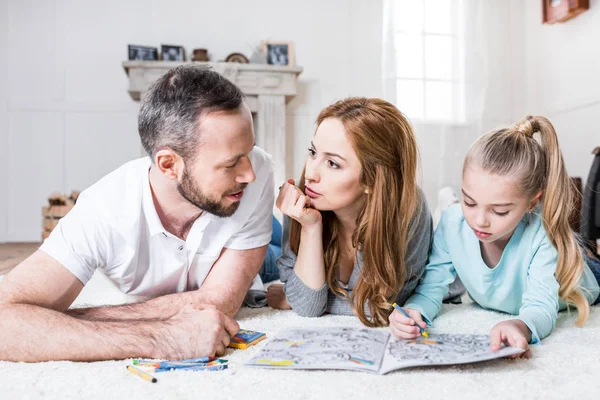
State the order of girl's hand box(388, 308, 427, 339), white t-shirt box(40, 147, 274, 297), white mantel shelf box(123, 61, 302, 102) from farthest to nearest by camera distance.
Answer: white mantel shelf box(123, 61, 302, 102) → white t-shirt box(40, 147, 274, 297) → girl's hand box(388, 308, 427, 339)

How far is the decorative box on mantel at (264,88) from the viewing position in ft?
13.6

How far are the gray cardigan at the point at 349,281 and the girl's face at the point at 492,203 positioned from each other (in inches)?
7.0

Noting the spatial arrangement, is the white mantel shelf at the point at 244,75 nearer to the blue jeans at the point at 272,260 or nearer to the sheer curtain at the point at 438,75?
the sheer curtain at the point at 438,75

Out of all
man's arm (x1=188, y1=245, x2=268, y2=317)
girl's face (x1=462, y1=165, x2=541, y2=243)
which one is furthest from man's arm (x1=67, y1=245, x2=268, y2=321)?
girl's face (x1=462, y1=165, x2=541, y2=243)

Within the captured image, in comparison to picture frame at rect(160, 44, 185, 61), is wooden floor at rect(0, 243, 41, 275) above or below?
below

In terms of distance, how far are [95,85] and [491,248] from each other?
3808 millimetres

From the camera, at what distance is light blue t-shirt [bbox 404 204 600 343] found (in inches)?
53.3

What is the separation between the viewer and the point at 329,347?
1101 millimetres

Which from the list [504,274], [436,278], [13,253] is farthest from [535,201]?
[13,253]

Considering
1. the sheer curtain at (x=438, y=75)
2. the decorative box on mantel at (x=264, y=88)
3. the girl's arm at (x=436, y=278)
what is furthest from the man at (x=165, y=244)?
the sheer curtain at (x=438, y=75)

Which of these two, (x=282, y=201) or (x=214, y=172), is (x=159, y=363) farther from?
(x=282, y=201)

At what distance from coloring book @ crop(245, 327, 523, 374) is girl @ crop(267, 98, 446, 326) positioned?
24 cm

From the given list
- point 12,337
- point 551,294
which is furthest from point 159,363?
point 551,294

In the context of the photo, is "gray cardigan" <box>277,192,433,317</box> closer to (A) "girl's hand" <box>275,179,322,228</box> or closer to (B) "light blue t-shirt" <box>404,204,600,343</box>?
(B) "light blue t-shirt" <box>404,204,600,343</box>
